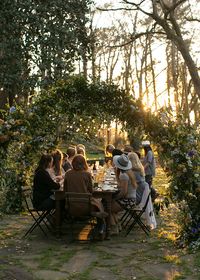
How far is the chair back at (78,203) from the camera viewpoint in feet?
26.3

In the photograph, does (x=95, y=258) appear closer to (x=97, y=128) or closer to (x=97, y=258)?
(x=97, y=258)

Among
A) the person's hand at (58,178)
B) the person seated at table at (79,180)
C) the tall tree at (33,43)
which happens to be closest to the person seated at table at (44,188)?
the person seated at table at (79,180)

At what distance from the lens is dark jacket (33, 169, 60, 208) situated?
8820 mm

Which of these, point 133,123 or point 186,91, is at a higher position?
point 186,91

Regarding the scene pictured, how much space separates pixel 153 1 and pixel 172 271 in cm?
1478

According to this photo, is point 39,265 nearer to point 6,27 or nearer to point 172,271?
point 172,271

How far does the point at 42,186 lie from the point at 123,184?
1548 mm

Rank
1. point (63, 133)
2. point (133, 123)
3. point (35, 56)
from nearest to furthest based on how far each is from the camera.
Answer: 1. point (133, 123)
2. point (63, 133)
3. point (35, 56)

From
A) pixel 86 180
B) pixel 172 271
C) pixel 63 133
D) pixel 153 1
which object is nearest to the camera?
pixel 172 271

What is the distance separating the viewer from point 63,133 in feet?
40.6

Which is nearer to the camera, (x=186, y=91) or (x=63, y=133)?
(x=63, y=133)

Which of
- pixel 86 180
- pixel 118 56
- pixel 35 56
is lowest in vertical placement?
pixel 86 180

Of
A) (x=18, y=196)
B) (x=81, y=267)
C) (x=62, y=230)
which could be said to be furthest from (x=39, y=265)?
(x=18, y=196)

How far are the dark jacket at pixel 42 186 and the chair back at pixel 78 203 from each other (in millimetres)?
792
